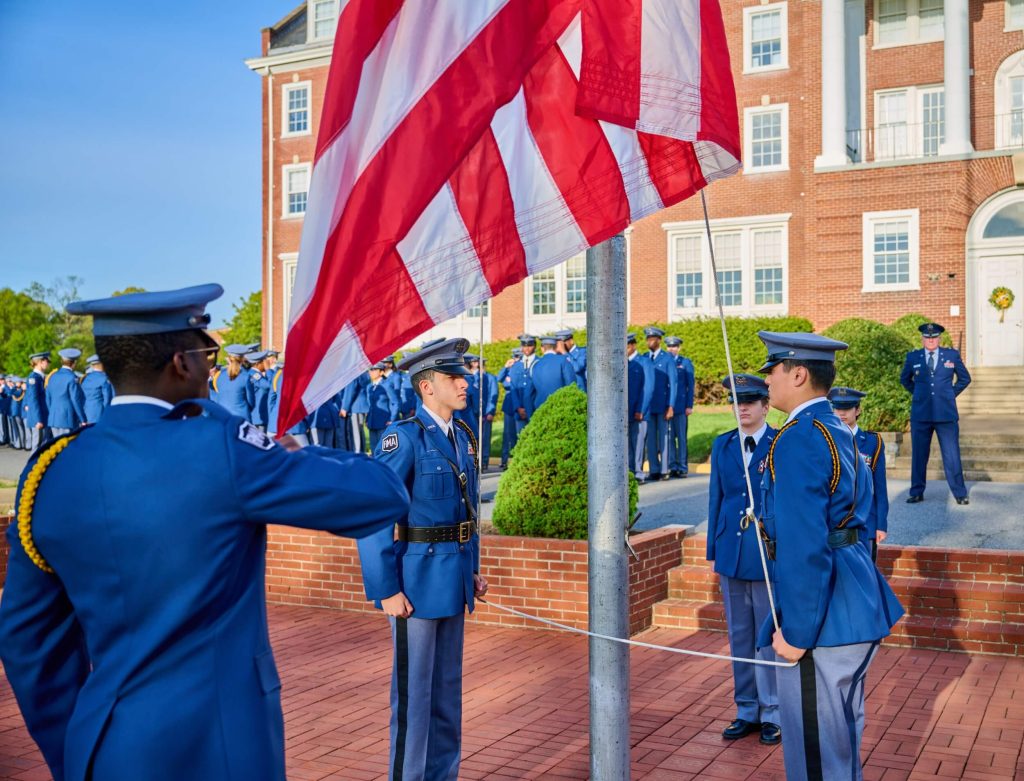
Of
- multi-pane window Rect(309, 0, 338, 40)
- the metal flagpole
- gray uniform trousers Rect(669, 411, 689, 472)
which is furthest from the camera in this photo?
multi-pane window Rect(309, 0, 338, 40)

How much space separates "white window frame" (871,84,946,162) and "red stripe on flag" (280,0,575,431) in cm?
2693

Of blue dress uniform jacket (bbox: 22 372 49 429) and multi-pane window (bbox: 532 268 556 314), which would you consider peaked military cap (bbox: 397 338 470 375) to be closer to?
blue dress uniform jacket (bbox: 22 372 49 429)

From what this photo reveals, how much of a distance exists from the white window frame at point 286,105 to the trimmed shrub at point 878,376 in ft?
78.5

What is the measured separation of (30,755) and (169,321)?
13.6 ft

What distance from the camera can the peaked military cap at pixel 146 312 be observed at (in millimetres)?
2371

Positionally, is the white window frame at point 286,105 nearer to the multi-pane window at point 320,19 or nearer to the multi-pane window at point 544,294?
the multi-pane window at point 320,19

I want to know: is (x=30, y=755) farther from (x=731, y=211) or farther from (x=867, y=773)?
(x=731, y=211)

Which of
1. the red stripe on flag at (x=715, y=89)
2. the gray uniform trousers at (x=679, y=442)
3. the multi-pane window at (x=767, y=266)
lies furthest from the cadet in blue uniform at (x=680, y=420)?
the multi-pane window at (x=767, y=266)

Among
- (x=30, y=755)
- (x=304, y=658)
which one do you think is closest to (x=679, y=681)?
(x=304, y=658)

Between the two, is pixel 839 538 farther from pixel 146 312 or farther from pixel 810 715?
pixel 146 312

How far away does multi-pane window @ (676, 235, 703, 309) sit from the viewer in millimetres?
29969

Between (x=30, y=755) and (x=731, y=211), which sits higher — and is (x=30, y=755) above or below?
below

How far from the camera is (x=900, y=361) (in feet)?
57.5

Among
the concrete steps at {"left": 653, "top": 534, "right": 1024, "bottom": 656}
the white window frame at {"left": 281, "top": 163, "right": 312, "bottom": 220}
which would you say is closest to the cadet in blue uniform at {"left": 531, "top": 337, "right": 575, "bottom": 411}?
the concrete steps at {"left": 653, "top": 534, "right": 1024, "bottom": 656}
